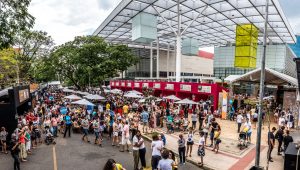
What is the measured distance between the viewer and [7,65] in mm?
34281

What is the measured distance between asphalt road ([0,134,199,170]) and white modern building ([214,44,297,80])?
5285 cm

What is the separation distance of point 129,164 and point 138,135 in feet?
6.72

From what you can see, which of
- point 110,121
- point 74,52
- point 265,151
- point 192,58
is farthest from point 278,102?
point 192,58

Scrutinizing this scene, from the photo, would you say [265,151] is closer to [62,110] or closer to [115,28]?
[62,110]

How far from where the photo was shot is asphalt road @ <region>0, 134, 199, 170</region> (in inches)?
456

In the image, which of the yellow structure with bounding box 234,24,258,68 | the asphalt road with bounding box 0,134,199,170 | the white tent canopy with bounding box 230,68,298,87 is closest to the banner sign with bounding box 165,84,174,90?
the white tent canopy with bounding box 230,68,298,87

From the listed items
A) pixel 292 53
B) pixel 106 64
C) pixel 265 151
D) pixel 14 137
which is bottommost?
pixel 265 151

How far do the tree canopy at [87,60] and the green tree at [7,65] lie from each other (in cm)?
627

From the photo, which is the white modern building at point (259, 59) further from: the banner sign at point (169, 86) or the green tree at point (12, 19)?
the green tree at point (12, 19)

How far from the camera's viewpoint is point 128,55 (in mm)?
45344

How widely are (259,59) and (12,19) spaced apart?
202 ft

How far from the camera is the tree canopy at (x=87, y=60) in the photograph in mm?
38500

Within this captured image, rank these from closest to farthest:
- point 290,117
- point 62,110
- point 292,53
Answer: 1. point 290,117
2. point 62,110
3. point 292,53

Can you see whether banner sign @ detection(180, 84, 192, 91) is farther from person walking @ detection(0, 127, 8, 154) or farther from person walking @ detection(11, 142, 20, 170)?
person walking @ detection(11, 142, 20, 170)
